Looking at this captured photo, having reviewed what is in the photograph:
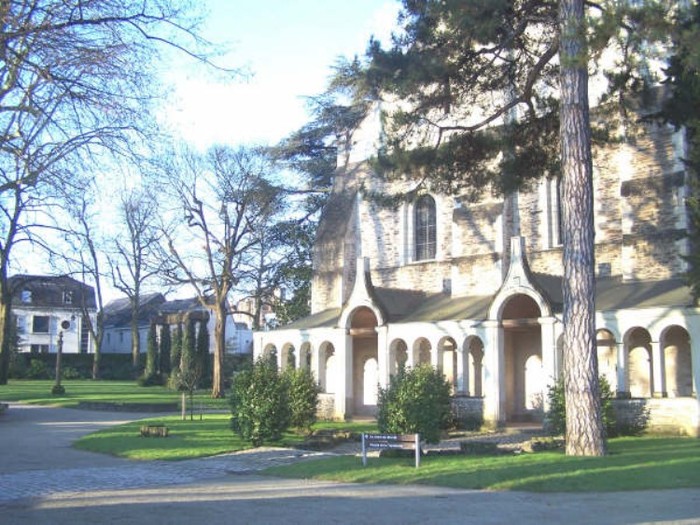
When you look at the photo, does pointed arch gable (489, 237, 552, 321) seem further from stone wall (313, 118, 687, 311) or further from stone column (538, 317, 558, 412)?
stone wall (313, 118, 687, 311)

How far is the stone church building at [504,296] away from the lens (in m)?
22.9

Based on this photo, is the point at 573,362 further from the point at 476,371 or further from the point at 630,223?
the point at 476,371

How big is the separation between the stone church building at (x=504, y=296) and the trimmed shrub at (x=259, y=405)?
Result: 18.5ft

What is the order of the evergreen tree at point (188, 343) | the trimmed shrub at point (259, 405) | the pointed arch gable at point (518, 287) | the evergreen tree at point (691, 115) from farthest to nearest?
the evergreen tree at point (188, 343) < the pointed arch gable at point (518, 287) < the trimmed shrub at point (259, 405) < the evergreen tree at point (691, 115)

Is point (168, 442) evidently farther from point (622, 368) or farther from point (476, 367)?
point (622, 368)

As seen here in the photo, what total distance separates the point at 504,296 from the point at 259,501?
14.3 m

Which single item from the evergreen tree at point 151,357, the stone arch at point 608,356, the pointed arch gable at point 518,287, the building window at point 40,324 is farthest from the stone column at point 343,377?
the building window at point 40,324

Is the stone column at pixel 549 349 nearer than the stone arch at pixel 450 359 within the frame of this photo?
Yes

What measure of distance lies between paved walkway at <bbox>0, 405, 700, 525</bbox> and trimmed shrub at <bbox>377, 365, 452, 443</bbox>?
348cm

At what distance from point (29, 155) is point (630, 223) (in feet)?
61.5

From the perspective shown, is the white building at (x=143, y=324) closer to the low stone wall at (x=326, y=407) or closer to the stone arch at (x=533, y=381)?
the low stone wall at (x=326, y=407)

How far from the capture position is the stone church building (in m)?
22.9

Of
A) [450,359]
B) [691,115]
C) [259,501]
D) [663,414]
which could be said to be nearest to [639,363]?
[663,414]

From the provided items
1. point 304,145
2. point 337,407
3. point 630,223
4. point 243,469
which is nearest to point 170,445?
point 243,469
